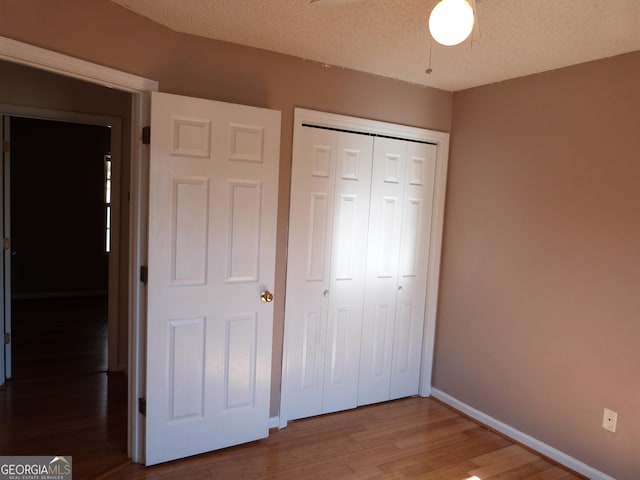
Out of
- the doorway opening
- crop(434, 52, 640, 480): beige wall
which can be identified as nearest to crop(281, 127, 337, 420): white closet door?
crop(434, 52, 640, 480): beige wall

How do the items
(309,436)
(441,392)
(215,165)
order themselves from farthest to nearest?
(441,392) → (309,436) → (215,165)

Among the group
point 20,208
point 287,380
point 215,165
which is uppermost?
point 215,165

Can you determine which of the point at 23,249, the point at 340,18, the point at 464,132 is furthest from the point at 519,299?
the point at 23,249

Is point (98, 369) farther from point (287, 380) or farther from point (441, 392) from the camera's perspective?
point (441, 392)

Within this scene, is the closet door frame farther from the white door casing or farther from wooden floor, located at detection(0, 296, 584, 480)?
the white door casing

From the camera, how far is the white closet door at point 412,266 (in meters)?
3.32

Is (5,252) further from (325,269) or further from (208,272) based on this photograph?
(325,269)

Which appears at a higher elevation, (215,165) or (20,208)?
(215,165)

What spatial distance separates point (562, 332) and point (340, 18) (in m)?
2.23

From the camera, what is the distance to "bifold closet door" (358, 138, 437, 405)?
10.5 feet

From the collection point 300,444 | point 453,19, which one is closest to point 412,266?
point 300,444

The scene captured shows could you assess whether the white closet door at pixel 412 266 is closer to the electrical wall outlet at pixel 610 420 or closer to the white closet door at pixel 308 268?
the white closet door at pixel 308 268

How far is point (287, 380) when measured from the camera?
2.96 m

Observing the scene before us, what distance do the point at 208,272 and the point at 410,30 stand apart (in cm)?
168
